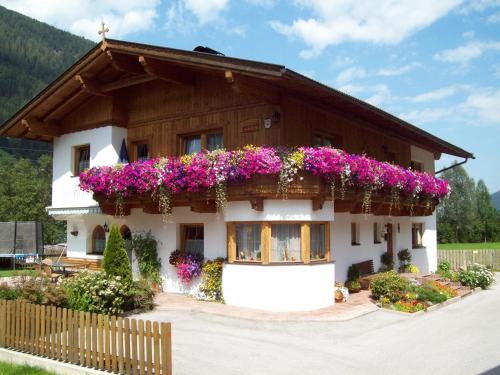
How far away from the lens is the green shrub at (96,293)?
12992 millimetres

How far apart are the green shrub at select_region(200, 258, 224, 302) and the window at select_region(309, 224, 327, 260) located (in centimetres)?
282

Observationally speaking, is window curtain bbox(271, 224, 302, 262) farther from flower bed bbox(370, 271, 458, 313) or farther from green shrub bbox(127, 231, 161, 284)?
green shrub bbox(127, 231, 161, 284)

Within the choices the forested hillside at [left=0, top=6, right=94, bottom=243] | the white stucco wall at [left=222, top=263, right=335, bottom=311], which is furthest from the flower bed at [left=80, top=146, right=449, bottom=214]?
the forested hillside at [left=0, top=6, right=94, bottom=243]

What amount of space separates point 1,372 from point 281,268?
7.49 meters

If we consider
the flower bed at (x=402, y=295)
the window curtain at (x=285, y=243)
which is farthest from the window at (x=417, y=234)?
the window curtain at (x=285, y=243)

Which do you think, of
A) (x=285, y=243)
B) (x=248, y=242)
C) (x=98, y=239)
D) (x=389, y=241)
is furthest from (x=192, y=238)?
(x=389, y=241)

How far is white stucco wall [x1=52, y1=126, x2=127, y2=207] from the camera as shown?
1856cm

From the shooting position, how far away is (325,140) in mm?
17156

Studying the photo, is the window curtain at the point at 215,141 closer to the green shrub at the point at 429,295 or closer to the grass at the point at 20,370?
the green shrub at the point at 429,295

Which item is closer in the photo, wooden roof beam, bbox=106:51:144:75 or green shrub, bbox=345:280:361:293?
wooden roof beam, bbox=106:51:144:75

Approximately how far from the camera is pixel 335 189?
14.7 meters

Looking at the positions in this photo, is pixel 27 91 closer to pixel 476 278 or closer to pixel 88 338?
pixel 476 278

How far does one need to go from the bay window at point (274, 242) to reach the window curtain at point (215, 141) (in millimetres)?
2717

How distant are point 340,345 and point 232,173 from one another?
18.2 feet
